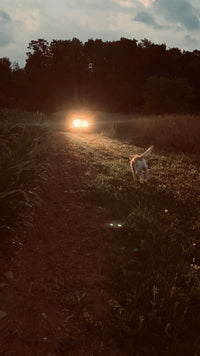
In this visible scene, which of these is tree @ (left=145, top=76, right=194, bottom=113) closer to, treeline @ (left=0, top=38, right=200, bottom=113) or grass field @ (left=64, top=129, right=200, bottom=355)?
treeline @ (left=0, top=38, right=200, bottom=113)

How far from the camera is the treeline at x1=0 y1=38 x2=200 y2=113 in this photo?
4244cm

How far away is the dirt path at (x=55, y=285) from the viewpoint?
2.35 metres

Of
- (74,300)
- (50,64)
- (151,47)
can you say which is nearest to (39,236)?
(74,300)

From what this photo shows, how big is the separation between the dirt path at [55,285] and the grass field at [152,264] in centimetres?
17

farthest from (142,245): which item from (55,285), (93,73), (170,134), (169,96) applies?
(93,73)

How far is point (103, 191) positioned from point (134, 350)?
141 inches

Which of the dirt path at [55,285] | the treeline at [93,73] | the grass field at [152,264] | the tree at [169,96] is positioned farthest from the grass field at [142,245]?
the treeline at [93,73]

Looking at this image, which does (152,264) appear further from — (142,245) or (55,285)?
(55,285)

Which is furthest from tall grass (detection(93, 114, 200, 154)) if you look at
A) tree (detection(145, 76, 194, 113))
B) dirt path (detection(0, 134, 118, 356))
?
tree (detection(145, 76, 194, 113))

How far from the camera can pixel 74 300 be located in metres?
2.76

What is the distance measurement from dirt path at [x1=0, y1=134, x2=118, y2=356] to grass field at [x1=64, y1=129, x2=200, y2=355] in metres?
0.17

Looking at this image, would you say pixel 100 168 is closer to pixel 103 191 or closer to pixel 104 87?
pixel 103 191

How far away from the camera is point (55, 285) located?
2990mm

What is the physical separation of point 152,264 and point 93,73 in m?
49.9
